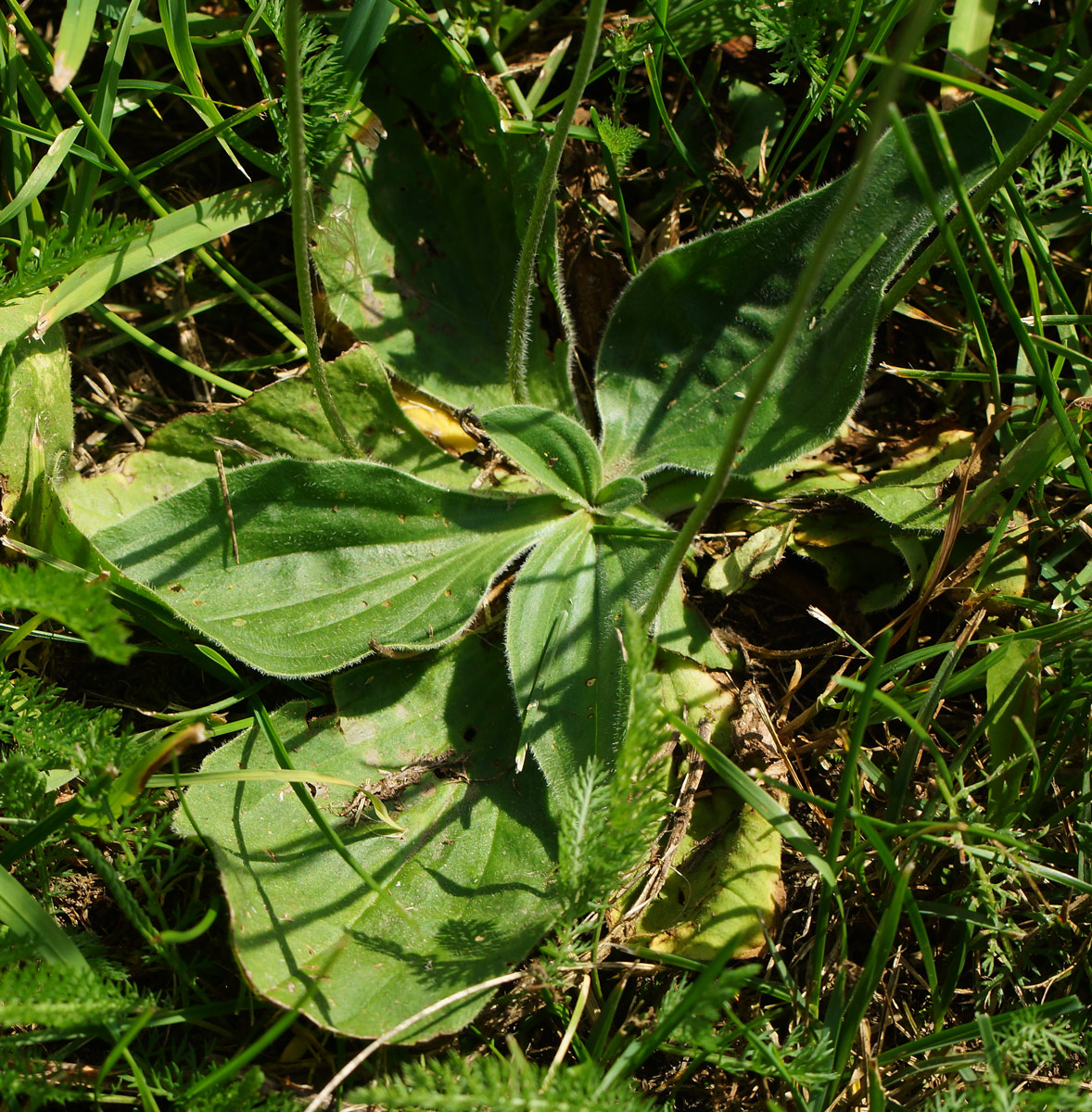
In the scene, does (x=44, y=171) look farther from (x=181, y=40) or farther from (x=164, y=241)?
(x=181, y=40)

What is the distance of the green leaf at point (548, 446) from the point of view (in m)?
2.53

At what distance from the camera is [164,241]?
2.67m

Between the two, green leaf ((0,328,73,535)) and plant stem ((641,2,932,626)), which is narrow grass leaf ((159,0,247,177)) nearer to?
green leaf ((0,328,73,535))

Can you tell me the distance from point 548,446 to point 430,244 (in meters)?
0.87

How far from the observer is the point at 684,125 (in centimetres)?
306

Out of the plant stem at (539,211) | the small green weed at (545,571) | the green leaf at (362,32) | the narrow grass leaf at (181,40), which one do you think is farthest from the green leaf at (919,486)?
the narrow grass leaf at (181,40)

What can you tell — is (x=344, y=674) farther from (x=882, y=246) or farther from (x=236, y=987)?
(x=882, y=246)

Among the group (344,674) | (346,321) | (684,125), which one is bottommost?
(344,674)

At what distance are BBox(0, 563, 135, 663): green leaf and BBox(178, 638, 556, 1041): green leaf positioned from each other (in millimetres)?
694

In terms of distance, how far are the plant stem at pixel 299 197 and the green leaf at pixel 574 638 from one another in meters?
0.64

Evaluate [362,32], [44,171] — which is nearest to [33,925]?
[44,171]

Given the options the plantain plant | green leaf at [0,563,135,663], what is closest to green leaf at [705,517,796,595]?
the plantain plant

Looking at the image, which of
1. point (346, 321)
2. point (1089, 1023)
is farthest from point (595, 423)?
point (1089, 1023)

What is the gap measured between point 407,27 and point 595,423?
1320 millimetres
